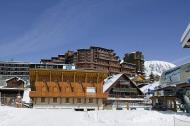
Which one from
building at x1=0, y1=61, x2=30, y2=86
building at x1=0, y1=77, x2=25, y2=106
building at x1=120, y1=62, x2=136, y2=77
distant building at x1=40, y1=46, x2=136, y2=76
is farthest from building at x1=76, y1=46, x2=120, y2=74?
building at x1=0, y1=77, x2=25, y2=106

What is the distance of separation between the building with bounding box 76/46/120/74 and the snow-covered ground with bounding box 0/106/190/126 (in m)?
114

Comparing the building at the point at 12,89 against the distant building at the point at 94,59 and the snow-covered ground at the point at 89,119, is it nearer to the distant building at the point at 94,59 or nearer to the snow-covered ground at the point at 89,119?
the snow-covered ground at the point at 89,119

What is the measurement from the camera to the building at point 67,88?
58.7 m

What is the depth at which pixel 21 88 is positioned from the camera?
99.1 metres

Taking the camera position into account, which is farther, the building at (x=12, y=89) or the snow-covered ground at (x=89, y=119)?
the building at (x=12, y=89)

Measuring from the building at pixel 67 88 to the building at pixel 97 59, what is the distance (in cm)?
9282

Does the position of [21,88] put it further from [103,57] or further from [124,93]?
[103,57]

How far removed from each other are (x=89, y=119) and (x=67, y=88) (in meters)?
23.1

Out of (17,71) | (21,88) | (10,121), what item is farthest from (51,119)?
(17,71)

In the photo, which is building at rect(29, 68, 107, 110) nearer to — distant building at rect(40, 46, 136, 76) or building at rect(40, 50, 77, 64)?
distant building at rect(40, 46, 136, 76)

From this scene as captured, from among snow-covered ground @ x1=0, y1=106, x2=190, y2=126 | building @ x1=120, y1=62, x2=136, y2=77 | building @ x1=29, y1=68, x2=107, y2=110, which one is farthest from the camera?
building @ x1=120, y1=62, x2=136, y2=77

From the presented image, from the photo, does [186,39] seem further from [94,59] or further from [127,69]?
[127,69]

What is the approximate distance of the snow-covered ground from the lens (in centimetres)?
3569

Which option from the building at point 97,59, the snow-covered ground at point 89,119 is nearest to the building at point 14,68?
the building at point 97,59
